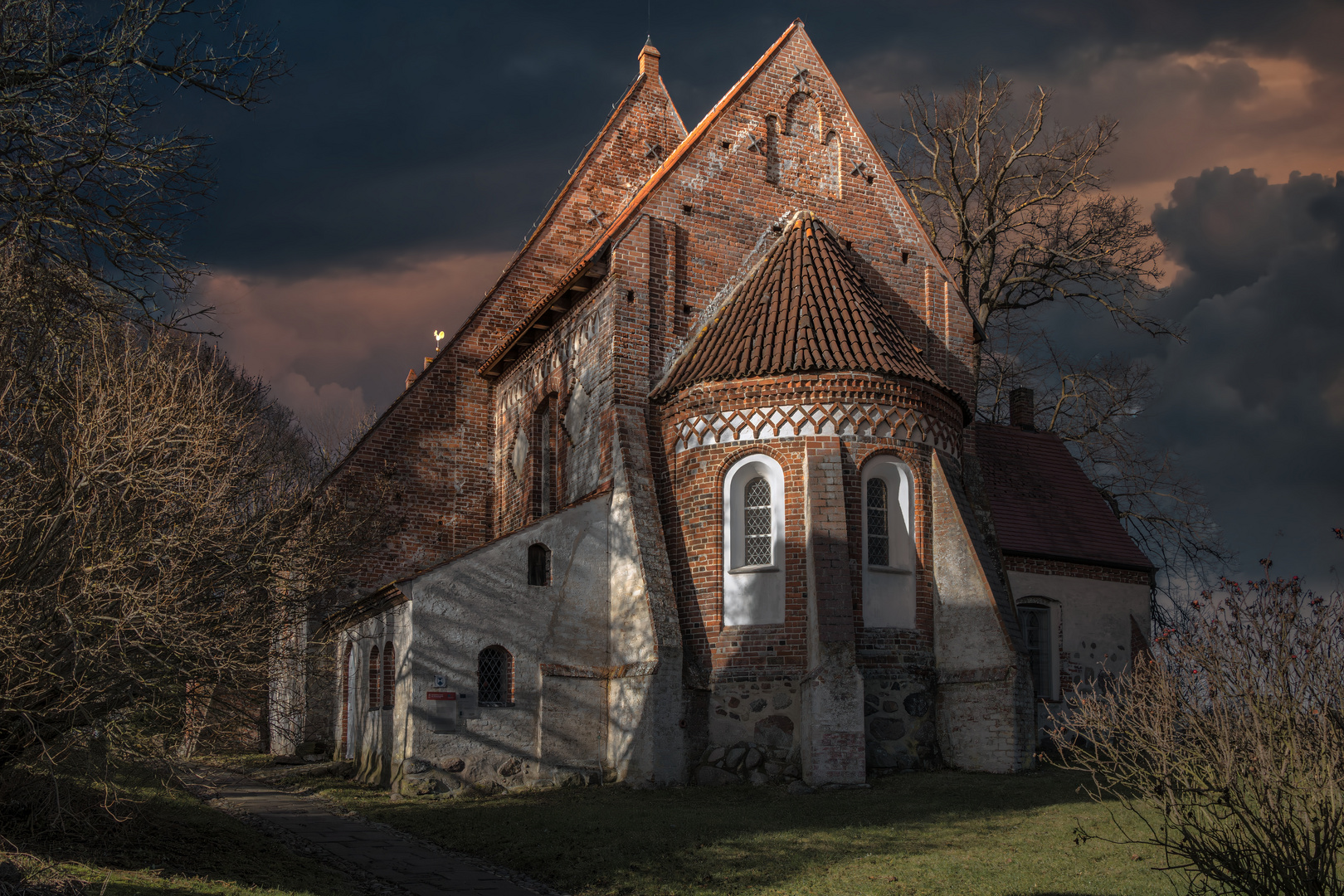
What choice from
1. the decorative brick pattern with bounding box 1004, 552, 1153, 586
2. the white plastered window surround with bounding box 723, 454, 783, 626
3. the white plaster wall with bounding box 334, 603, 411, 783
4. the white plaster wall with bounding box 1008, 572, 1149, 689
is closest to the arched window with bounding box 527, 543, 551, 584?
the white plaster wall with bounding box 334, 603, 411, 783

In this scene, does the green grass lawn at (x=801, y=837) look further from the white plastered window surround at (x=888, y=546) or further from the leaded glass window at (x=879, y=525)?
the leaded glass window at (x=879, y=525)

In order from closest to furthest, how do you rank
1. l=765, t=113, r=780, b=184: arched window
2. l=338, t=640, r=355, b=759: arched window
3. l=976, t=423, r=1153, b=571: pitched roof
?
1. l=338, t=640, r=355, b=759: arched window
2. l=765, t=113, r=780, b=184: arched window
3. l=976, t=423, r=1153, b=571: pitched roof

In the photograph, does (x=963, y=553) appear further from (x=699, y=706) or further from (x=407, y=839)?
(x=407, y=839)

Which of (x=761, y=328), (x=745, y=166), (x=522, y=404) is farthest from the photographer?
(x=522, y=404)

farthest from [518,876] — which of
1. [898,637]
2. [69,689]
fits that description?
[898,637]

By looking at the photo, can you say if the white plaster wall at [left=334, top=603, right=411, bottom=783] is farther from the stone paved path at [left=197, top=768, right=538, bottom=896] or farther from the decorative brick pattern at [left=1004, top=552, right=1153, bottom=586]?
the decorative brick pattern at [left=1004, top=552, right=1153, bottom=586]

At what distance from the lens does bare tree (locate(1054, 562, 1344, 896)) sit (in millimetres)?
6539

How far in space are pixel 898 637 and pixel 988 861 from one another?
6.09 metres

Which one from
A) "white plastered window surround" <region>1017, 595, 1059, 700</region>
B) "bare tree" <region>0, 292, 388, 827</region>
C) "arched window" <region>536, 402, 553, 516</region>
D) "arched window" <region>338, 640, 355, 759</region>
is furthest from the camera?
"arched window" <region>536, 402, 553, 516</region>

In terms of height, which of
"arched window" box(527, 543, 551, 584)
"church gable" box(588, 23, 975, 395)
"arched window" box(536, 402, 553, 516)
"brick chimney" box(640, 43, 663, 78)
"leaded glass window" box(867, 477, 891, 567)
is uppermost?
"brick chimney" box(640, 43, 663, 78)

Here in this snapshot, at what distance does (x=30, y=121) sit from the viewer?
9117 mm

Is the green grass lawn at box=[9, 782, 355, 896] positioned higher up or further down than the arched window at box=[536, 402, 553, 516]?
further down

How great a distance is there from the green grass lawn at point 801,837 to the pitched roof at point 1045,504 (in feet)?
24.3

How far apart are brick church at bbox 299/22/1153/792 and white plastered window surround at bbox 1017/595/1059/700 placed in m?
3.59
